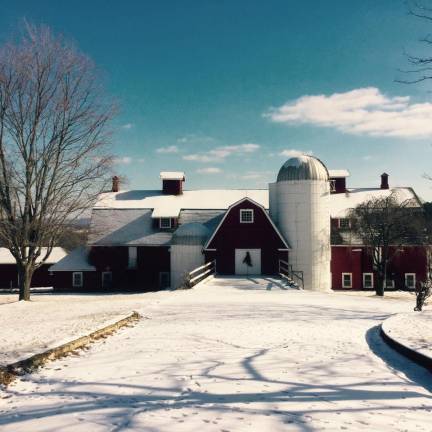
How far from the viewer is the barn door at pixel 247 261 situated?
1253 inches

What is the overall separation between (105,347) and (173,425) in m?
4.43

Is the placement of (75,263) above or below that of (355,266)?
above

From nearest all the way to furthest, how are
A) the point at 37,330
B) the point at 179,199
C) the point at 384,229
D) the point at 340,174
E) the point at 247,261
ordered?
the point at 37,330
the point at 247,261
the point at 384,229
the point at 179,199
the point at 340,174

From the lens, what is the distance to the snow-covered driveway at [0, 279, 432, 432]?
5133mm

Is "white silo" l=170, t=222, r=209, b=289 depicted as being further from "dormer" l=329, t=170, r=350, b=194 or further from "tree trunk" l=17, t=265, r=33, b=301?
"dormer" l=329, t=170, r=350, b=194

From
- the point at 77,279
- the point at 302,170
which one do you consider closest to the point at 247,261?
the point at 302,170

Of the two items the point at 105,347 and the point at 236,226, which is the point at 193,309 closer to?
the point at 105,347

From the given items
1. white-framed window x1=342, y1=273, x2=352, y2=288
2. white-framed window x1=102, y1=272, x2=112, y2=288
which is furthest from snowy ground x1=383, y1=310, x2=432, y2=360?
white-framed window x1=102, y1=272, x2=112, y2=288

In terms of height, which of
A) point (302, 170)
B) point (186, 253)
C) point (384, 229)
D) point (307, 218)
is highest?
point (302, 170)

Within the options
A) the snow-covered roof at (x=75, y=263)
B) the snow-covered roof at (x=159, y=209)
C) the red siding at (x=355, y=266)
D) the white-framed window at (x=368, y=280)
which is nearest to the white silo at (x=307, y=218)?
the snow-covered roof at (x=159, y=209)

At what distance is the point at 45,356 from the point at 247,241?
24.8 meters

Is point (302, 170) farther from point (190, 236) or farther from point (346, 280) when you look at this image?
point (346, 280)

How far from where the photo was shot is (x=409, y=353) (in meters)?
8.31

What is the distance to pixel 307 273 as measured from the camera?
1258 inches
